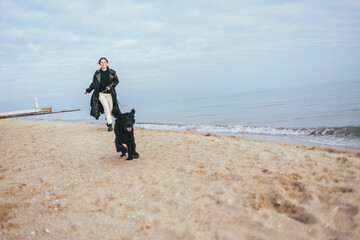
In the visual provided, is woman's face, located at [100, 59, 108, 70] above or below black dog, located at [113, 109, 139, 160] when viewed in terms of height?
above

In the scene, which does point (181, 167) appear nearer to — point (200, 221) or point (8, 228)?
point (200, 221)

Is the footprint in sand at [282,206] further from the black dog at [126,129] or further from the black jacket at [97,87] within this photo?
the black jacket at [97,87]

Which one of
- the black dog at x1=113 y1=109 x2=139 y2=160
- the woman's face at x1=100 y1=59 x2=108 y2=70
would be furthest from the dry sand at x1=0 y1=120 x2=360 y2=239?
the woman's face at x1=100 y1=59 x2=108 y2=70

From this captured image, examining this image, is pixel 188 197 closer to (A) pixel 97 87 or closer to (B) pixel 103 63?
(B) pixel 103 63

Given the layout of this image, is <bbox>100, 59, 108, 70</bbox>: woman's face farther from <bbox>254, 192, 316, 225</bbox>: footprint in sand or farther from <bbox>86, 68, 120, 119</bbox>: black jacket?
<bbox>254, 192, 316, 225</bbox>: footprint in sand

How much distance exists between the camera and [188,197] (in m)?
3.24

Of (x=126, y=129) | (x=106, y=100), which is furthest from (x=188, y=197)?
(x=106, y=100)

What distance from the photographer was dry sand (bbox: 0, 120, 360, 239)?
97.8 inches

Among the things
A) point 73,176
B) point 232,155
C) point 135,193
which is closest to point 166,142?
point 232,155

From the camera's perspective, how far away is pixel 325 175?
3.62 m

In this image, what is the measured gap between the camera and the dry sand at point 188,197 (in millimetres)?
2484

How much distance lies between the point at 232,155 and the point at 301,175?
1.68 metres

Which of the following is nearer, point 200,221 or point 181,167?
point 200,221

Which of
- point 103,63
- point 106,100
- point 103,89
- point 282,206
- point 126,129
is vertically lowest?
point 282,206
